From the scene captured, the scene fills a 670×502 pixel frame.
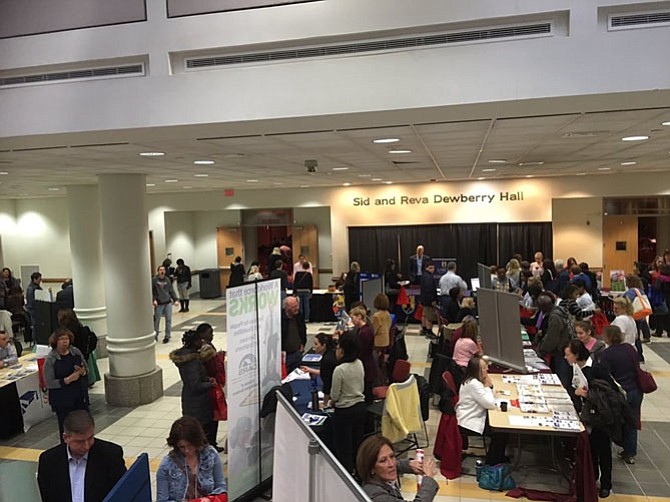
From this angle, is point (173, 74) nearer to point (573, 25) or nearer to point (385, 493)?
point (573, 25)

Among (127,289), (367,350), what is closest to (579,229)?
(367,350)

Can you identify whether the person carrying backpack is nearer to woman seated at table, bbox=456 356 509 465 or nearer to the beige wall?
woman seated at table, bbox=456 356 509 465

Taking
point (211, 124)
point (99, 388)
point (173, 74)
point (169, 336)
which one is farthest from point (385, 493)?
point (169, 336)

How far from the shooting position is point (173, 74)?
418cm

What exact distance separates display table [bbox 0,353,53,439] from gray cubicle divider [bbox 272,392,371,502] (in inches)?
229

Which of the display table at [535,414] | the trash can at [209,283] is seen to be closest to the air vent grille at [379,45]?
the display table at [535,414]

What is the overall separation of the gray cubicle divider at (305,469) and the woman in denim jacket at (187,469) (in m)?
0.95

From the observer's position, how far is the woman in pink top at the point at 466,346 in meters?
6.55

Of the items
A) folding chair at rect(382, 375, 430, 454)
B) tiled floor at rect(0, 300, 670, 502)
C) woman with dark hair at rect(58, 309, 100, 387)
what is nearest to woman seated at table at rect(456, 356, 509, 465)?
tiled floor at rect(0, 300, 670, 502)

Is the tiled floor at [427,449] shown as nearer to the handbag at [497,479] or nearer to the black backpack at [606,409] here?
the handbag at [497,479]

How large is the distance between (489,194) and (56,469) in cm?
1357

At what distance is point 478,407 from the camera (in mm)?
5426

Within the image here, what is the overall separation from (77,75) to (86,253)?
664cm

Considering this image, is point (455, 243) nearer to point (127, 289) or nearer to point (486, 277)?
point (486, 277)
